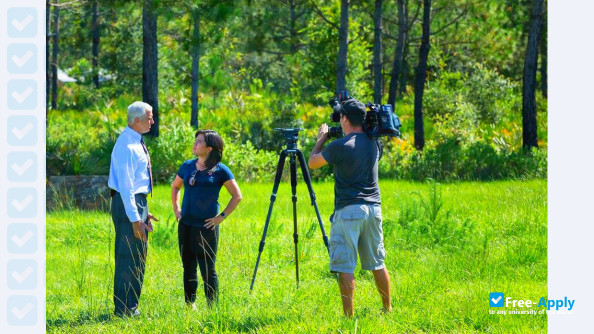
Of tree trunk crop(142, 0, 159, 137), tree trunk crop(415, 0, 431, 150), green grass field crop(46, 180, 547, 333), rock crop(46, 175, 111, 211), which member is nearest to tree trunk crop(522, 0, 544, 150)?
tree trunk crop(415, 0, 431, 150)

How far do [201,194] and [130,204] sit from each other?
2.01 feet

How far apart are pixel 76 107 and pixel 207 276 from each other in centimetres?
2739

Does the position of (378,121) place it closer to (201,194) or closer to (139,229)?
(201,194)

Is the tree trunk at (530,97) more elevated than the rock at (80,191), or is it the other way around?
the tree trunk at (530,97)

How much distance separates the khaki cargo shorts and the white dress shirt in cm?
156

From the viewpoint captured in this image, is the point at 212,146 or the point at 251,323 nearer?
the point at 251,323

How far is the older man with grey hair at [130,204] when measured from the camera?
6.11m

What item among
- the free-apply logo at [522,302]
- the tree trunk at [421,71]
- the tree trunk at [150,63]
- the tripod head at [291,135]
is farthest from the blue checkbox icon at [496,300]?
the tree trunk at [421,71]

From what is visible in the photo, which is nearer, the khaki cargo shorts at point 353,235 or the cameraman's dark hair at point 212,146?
the khaki cargo shorts at point 353,235

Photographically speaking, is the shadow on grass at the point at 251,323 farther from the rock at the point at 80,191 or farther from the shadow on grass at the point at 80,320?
the rock at the point at 80,191

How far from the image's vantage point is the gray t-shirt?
18.9 ft

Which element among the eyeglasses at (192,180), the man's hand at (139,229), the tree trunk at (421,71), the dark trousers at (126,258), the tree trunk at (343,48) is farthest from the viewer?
the tree trunk at (421,71)

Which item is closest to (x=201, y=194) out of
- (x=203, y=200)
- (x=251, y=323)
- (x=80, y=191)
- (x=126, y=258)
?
(x=203, y=200)

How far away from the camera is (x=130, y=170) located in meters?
6.12
